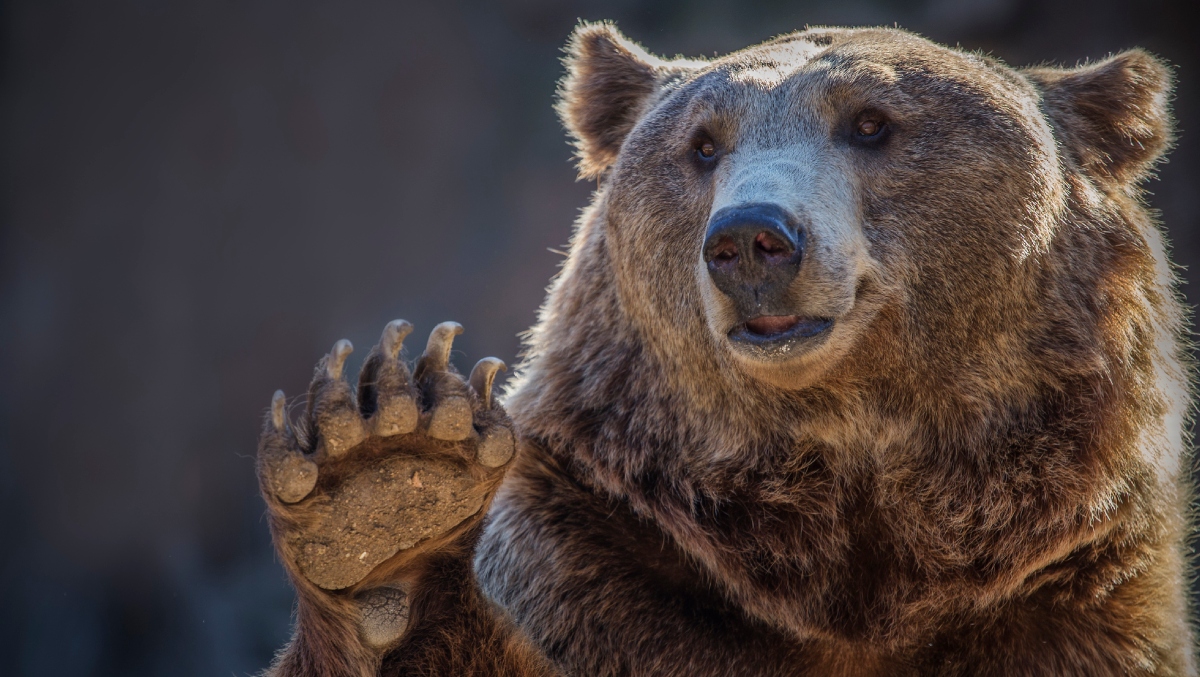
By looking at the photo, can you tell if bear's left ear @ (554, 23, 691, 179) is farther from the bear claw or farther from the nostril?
the bear claw

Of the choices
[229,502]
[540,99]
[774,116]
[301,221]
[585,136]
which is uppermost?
[774,116]

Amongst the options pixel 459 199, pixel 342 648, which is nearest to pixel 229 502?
pixel 459 199

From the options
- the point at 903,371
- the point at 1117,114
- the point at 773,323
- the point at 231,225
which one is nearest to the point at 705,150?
the point at 773,323

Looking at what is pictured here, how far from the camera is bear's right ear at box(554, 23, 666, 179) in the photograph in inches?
148

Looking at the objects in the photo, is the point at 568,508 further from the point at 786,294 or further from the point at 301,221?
the point at 301,221

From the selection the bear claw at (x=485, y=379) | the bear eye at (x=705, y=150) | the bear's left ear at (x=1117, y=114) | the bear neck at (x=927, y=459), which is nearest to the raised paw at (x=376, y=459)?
the bear claw at (x=485, y=379)

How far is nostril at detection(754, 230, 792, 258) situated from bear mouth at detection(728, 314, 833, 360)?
0.17 metres

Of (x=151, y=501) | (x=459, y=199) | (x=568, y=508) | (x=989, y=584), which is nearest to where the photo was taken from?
(x=989, y=584)

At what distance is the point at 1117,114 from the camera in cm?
332

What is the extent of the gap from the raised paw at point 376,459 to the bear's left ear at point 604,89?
5.10ft

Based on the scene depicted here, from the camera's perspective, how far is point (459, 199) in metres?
7.77

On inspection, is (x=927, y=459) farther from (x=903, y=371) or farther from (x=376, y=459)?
(x=376, y=459)

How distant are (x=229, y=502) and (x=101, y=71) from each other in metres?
2.82

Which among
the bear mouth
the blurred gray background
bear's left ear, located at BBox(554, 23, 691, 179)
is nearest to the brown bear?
the bear mouth
